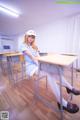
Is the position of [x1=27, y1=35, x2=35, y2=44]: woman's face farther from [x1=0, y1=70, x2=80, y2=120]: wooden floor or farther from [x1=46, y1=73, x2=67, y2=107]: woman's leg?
[x1=0, y1=70, x2=80, y2=120]: wooden floor

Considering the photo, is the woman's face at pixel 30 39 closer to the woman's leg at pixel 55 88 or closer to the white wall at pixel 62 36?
the woman's leg at pixel 55 88

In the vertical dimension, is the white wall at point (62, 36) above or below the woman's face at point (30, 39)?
above

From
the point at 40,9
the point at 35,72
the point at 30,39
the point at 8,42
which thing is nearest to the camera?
the point at 35,72

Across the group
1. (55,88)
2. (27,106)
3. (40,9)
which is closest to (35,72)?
(55,88)

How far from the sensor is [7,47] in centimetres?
658

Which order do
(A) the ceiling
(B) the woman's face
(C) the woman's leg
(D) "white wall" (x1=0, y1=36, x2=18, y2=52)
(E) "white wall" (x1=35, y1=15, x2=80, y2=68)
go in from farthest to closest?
(D) "white wall" (x1=0, y1=36, x2=18, y2=52), (E) "white wall" (x1=35, y1=15, x2=80, y2=68), (A) the ceiling, (B) the woman's face, (C) the woman's leg

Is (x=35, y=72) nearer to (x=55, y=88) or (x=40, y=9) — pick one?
(x=55, y=88)

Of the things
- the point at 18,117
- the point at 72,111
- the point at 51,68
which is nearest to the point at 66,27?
the point at 51,68

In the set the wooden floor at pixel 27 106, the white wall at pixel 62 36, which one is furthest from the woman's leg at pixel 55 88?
the white wall at pixel 62 36

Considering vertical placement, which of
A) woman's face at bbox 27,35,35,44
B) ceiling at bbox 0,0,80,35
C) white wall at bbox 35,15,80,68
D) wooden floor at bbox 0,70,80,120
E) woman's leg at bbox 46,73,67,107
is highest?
ceiling at bbox 0,0,80,35

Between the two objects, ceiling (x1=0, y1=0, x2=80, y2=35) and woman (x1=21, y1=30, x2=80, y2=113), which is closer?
woman (x1=21, y1=30, x2=80, y2=113)

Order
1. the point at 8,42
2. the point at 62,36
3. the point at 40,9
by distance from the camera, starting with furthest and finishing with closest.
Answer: the point at 8,42 → the point at 62,36 → the point at 40,9

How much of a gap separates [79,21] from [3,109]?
3392 millimetres

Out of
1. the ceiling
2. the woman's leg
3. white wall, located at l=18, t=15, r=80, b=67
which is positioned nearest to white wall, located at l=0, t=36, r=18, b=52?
white wall, located at l=18, t=15, r=80, b=67
